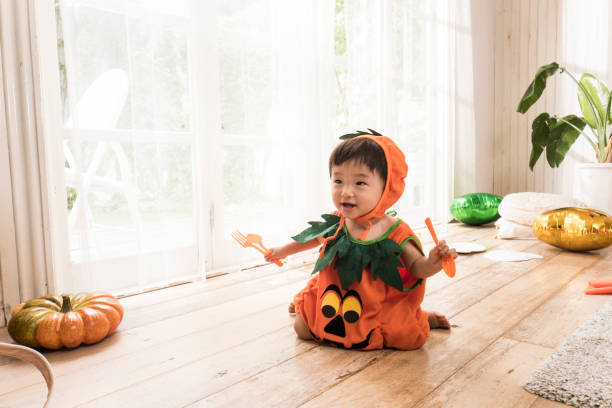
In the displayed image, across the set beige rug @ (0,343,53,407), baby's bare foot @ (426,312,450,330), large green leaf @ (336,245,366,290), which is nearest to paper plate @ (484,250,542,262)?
baby's bare foot @ (426,312,450,330)

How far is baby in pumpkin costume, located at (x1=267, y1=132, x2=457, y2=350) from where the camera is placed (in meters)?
1.10

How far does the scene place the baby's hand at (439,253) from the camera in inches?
38.3

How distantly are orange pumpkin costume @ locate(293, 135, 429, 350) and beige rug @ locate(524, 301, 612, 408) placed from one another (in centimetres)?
28

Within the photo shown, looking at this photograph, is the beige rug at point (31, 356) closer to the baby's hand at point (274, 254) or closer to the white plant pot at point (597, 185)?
the baby's hand at point (274, 254)

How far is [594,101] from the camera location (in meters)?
2.92

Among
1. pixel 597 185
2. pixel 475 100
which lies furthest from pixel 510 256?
pixel 475 100

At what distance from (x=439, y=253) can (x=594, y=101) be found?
8.53ft

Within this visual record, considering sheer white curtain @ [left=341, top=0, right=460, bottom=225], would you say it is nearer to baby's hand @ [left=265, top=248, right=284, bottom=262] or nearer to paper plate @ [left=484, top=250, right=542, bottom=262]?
paper plate @ [left=484, top=250, right=542, bottom=262]

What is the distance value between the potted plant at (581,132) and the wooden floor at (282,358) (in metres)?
1.38

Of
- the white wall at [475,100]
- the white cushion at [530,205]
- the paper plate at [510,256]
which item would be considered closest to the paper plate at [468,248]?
the paper plate at [510,256]

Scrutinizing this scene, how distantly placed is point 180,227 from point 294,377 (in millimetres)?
975

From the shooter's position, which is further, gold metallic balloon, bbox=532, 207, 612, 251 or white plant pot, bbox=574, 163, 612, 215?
white plant pot, bbox=574, 163, 612, 215

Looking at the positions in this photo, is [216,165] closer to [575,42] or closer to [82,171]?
[82,171]

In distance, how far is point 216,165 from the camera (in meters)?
1.92
